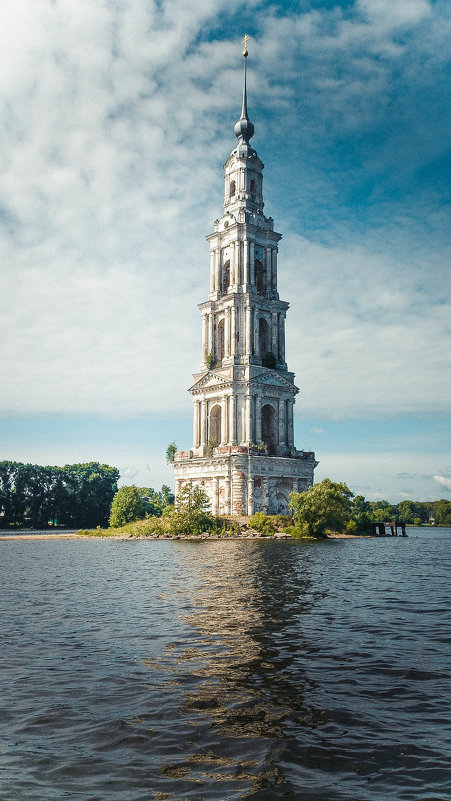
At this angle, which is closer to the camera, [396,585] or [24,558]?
[396,585]

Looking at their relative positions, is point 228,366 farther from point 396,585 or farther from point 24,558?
point 396,585

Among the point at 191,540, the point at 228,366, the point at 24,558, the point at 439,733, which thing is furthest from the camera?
the point at 228,366

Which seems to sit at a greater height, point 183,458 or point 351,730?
point 183,458

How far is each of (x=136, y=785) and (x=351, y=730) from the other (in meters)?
3.53

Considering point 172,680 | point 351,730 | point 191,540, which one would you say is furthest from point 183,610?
point 191,540

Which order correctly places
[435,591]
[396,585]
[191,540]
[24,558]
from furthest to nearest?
[191,540]
[24,558]
[396,585]
[435,591]

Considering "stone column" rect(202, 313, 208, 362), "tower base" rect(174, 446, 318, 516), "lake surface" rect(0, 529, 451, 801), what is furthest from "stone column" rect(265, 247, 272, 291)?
"lake surface" rect(0, 529, 451, 801)

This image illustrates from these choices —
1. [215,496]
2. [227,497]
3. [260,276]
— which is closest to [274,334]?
[260,276]

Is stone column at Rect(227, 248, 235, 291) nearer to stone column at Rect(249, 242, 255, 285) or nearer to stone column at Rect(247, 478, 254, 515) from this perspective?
stone column at Rect(249, 242, 255, 285)

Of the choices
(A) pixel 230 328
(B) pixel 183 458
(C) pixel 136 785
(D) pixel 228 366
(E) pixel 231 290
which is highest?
(E) pixel 231 290

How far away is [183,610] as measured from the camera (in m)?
19.4

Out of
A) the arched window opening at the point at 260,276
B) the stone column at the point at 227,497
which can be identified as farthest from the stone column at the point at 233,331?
the stone column at the point at 227,497

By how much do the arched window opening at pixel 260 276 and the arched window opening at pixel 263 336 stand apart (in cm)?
539

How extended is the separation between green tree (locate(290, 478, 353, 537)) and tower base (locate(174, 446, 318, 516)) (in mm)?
8159
